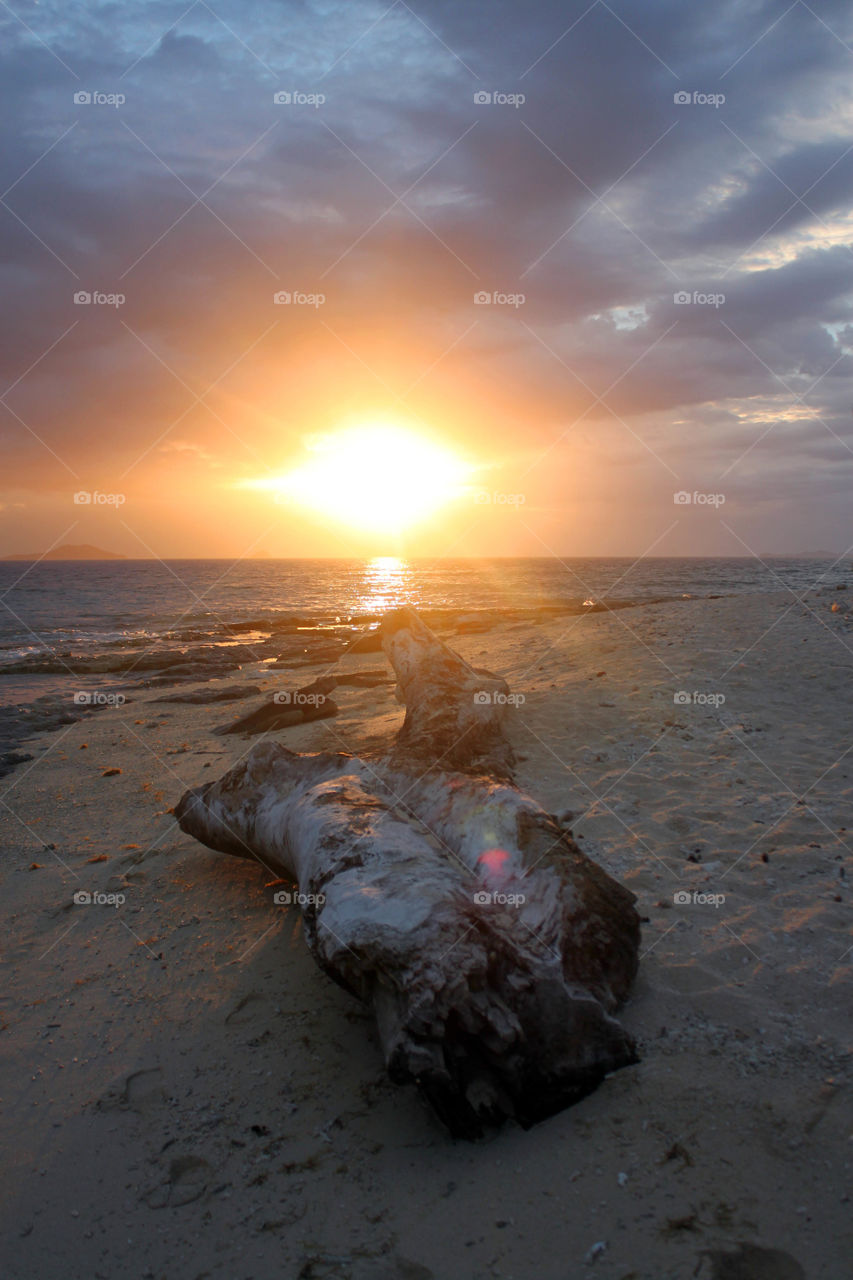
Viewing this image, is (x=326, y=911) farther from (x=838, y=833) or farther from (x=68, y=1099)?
(x=838, y=833)

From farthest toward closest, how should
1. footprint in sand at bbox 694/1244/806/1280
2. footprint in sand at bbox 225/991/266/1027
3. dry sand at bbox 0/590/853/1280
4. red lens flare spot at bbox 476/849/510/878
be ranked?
red lens flare spot at bbox 476/849/510/878 < footprint in sand at bbox 225/991/266/1027 < dry sand at bbox 0/590/853/1280 < footprint in sand at bbox 694/1244/806/1280

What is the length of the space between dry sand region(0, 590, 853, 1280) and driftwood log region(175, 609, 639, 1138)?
0.73 feet

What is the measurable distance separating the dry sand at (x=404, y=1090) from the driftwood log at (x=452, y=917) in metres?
0.22

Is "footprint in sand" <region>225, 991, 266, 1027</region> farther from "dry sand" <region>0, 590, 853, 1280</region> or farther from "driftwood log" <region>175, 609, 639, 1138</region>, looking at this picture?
"driftwood log" <region>175, 609, 639, 1138</region>

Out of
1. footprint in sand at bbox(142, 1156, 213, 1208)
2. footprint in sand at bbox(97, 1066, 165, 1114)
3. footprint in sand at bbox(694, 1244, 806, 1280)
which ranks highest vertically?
footprint in sand at bbox(694, 1244, 806, 1280)

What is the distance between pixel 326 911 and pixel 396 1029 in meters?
0.78

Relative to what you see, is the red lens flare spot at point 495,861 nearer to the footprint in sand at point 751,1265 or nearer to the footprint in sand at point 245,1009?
the footprint in sand at point 245,1009

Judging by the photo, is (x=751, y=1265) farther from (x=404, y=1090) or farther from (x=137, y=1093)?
(x=137, y=1093)

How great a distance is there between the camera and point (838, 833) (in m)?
5.54

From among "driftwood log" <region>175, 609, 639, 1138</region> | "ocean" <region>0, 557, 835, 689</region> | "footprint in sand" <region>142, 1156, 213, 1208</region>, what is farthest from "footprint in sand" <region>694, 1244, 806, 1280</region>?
"ocean" <region>0, 557, 835, 689</region>

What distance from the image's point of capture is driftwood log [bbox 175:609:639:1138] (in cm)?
317

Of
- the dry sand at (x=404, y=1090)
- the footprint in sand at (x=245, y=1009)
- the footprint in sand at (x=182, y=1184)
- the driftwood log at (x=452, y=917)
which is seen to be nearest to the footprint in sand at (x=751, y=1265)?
the dry sand at (x=404, y=1090)

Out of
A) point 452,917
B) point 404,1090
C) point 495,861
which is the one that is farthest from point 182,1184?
point 495,861

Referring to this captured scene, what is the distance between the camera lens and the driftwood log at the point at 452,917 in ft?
10.4
